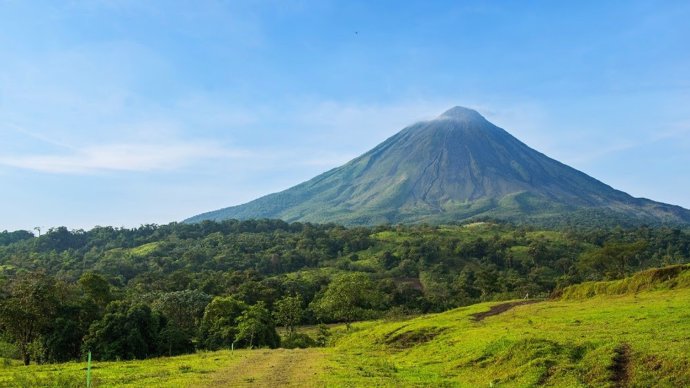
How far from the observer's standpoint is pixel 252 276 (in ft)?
307

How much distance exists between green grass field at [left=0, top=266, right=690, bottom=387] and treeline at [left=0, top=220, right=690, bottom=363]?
13.0m

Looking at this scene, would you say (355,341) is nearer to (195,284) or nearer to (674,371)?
(674,371)

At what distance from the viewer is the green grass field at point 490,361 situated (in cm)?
1678

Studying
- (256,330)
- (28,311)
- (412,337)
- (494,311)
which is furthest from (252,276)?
(412,337)

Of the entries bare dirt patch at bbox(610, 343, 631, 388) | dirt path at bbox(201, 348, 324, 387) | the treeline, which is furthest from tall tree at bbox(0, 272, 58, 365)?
bare dirt patch at bbox(610, 343, 631, 388)

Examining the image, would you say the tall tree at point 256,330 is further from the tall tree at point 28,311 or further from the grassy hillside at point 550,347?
the tall tree at point 28,311

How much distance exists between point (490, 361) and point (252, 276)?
3002 inches

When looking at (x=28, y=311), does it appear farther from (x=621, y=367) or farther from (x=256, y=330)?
(x=621, y=367)

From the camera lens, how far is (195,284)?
85062mm

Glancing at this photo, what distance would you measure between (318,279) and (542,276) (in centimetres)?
4294

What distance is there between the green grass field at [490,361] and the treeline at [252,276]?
1297cm

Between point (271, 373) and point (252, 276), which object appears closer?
point (271, 373)

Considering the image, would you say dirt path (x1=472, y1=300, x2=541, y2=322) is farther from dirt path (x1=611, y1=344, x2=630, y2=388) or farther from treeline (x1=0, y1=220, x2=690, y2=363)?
dirt path (x1=611, y1=344, x2=630, y2=388)

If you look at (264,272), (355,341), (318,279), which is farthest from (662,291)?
(264,272)
